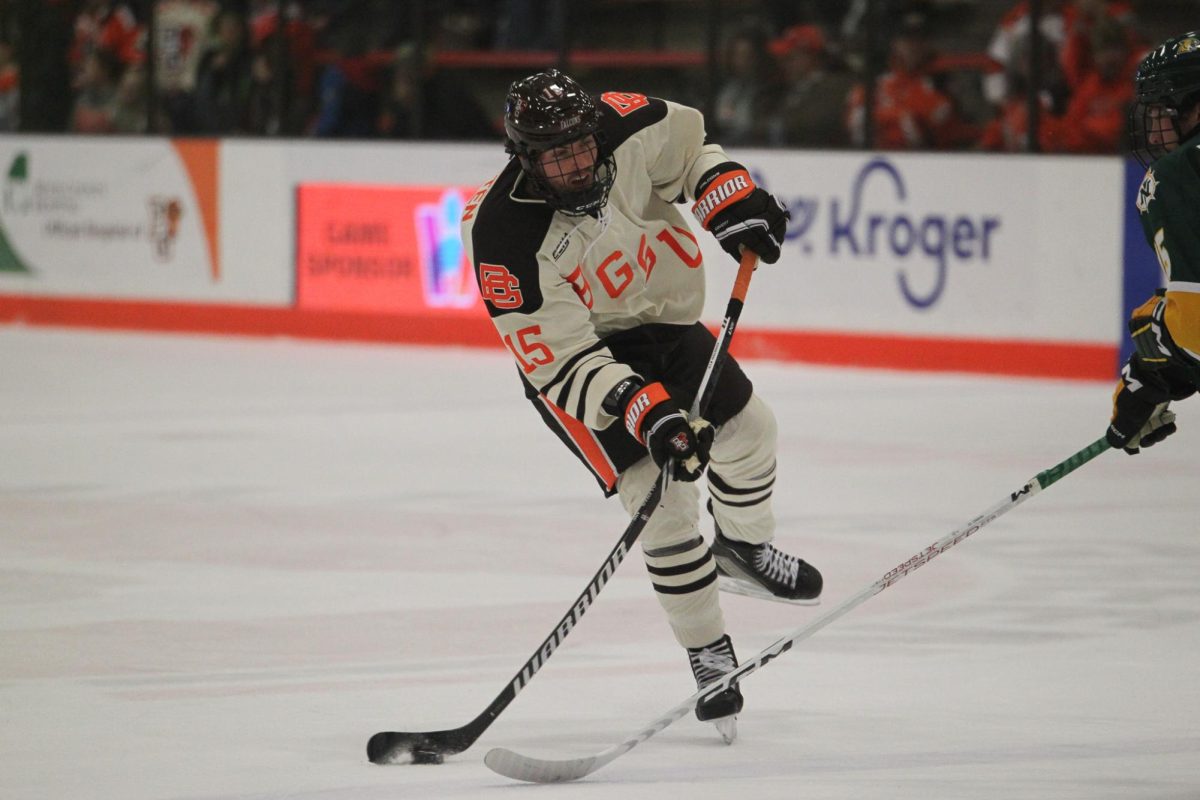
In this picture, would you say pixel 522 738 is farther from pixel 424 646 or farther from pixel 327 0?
pixel 327 0

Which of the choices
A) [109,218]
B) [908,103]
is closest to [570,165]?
[908,103]

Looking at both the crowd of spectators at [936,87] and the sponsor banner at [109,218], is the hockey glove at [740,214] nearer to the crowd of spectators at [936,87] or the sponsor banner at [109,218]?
the crowd of spectators at [936,87]

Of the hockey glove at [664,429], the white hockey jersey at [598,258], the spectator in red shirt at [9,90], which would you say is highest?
the white hockey jersey at [598,258]

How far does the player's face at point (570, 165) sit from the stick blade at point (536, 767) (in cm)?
98

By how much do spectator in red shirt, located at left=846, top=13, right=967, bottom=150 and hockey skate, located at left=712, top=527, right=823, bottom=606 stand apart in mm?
5567

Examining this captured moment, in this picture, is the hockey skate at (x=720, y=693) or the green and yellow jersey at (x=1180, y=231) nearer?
the green and yellow jersey at (x=1180, y=231)

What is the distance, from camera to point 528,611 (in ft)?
15.5

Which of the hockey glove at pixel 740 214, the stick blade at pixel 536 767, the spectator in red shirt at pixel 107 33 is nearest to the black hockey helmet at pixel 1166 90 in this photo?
the hockey glove at pixel 740 214

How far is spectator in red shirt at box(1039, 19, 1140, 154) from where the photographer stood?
8969mm

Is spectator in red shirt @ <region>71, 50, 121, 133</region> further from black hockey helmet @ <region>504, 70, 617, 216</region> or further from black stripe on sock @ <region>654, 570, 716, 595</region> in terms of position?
black stripe on sock @ <region>654, 570, 716, 595</region>

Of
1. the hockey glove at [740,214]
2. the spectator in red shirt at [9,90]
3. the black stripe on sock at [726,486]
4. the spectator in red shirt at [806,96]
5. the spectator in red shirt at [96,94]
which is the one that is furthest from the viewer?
the spectator in red shirt at [9,90]

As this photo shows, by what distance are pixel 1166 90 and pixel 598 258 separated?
1.03 meters

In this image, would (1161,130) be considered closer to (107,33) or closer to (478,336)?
(478,336)

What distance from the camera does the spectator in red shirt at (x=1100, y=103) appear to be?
8969mm
